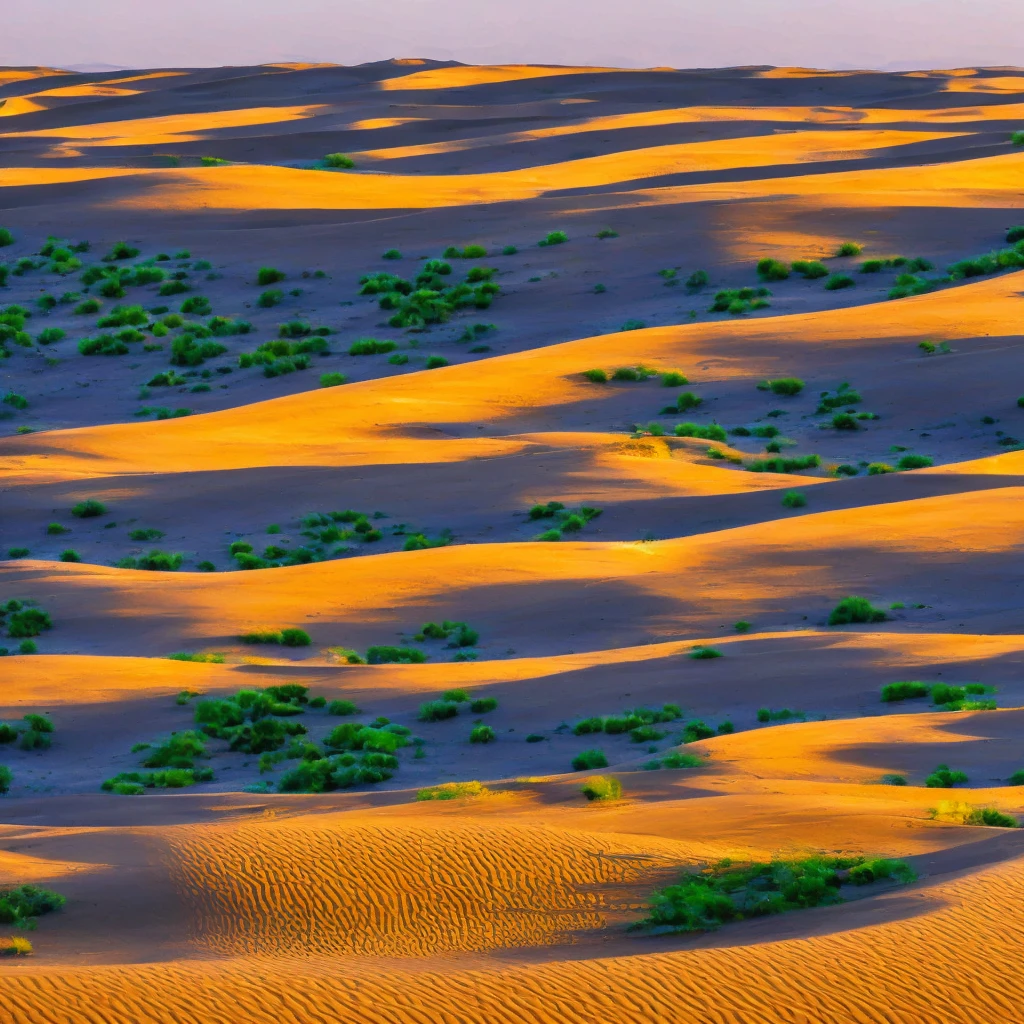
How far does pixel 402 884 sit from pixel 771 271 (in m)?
30.2

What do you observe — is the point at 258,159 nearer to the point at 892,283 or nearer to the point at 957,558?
the point at 892,283

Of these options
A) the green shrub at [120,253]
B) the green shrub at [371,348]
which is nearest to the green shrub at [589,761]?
the green shrub at [371,348]

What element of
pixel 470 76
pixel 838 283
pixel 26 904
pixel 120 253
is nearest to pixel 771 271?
pixel 838 283

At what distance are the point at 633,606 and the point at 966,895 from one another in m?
10.8

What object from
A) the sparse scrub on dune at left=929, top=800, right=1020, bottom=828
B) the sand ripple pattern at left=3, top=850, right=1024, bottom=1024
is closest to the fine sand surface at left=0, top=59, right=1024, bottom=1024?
the sand ripple pattern at left=3, top=850, right=1024, bottom=1024

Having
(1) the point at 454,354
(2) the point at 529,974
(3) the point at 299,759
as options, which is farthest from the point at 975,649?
(1) the point at 454,354

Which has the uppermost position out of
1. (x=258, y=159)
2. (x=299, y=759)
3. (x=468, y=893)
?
(x=258, y=159)

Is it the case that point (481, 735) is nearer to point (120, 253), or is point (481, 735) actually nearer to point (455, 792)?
point (455, 792)

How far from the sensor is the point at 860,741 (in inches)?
502

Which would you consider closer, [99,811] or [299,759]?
[99,811]

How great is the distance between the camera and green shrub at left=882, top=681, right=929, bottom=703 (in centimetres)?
1448

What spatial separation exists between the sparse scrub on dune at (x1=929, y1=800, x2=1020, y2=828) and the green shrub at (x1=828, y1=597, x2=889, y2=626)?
736 cm

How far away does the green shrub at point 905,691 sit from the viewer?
570 inches

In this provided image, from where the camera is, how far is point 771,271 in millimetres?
37000
